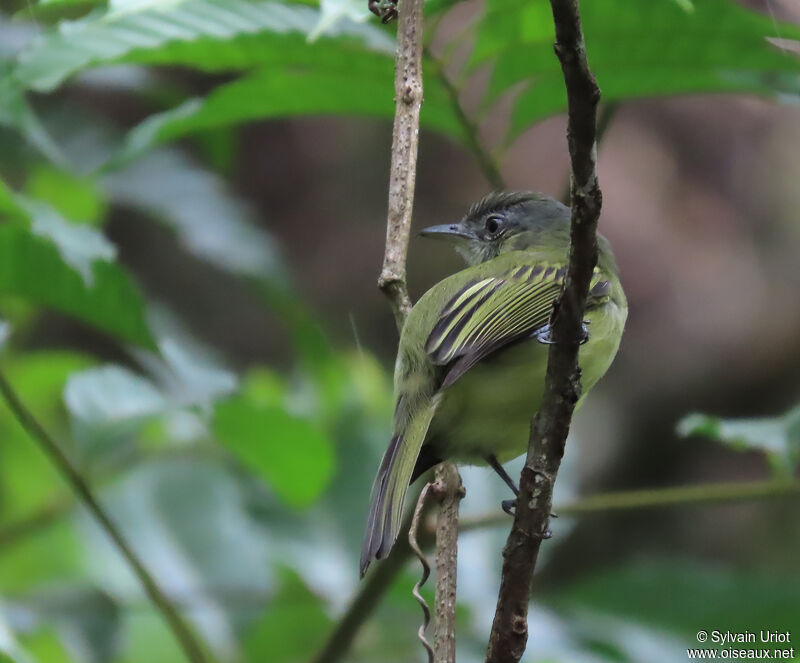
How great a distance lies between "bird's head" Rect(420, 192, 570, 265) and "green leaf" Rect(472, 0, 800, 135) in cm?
77

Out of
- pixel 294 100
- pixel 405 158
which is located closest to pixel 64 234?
pixel 294 100

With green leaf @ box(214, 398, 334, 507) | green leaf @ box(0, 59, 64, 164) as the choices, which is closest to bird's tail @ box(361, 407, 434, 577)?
green leaf @ box(214, 398, 334, 507)

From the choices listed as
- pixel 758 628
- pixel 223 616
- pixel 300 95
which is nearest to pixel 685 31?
pixel 300 95

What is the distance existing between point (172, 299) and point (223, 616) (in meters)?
3.13

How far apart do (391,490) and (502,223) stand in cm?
164

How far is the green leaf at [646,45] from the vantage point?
2639mm

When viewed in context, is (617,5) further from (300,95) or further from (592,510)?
(592,510)

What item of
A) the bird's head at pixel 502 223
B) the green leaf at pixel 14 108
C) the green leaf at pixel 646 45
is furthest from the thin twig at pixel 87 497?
the bird's head at pixel 502 223

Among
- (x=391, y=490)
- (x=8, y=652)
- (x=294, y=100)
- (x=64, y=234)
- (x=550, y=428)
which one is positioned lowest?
(x=8, y=652)

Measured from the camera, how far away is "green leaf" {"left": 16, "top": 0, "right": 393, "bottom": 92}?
255cm

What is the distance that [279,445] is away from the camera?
301 cm

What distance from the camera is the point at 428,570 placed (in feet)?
7.18

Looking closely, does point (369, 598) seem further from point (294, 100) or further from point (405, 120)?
point (294, 100)

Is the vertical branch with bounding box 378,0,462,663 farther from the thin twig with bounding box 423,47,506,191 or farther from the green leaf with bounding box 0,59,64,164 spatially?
the green leaf with bounding box 0,59,64,164
